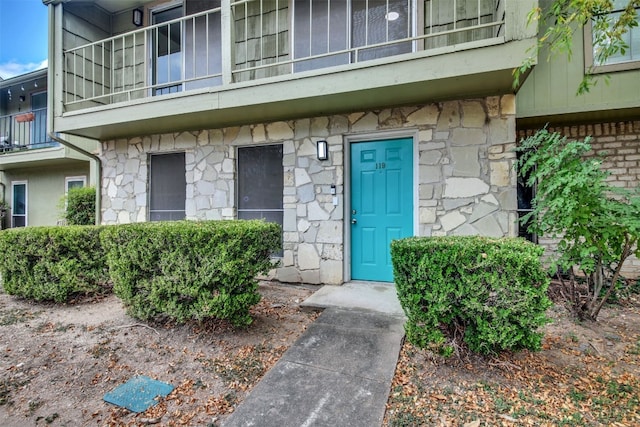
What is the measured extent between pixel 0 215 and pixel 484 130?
13.2 metres

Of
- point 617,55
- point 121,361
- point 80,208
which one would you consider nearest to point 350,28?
point 617,55

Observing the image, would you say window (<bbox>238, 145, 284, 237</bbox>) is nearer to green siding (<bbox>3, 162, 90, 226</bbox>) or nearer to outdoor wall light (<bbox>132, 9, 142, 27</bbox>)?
outdoor wall light (<bbox>132, 9, 142, 27</bbox>)

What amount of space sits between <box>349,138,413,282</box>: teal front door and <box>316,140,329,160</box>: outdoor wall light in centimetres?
37

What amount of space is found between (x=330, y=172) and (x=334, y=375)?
9.00 feet

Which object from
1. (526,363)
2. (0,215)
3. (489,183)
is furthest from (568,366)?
(0,215)

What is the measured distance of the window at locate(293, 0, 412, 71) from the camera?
4.38 m

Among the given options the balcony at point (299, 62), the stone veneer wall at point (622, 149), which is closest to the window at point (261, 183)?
the balcony at point (299, 62)

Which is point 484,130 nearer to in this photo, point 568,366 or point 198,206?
point 568,366

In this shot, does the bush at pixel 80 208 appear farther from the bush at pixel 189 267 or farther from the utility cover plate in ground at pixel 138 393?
the utility cover plate in ground at pixel 138 393

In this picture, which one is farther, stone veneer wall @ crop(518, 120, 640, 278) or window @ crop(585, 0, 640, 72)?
stone veneer wall @ crop(518, 120, 640, 278)

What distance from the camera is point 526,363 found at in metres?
2.46

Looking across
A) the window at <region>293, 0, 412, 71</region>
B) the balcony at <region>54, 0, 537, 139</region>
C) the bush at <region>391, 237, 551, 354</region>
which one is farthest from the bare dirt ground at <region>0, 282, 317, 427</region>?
the window at <region>293, 0, 412, 71</region>

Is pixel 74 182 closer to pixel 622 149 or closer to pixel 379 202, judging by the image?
pixel 379 202

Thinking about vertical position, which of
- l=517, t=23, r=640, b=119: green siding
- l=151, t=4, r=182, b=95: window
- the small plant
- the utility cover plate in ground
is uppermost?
l=151, t=4, r=182, b=95: window
